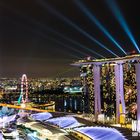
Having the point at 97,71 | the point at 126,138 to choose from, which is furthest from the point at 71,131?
the point at 97,71

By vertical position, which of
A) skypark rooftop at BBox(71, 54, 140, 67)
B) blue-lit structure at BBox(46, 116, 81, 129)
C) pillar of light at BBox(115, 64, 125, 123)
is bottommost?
blue-lit structure at BBox(46, 116, 81, 129)

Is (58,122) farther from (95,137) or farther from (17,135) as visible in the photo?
(95,137)

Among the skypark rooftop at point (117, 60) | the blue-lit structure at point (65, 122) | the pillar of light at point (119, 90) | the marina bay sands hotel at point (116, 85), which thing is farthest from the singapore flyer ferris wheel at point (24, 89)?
the blue-lit structure at point (65, 122)

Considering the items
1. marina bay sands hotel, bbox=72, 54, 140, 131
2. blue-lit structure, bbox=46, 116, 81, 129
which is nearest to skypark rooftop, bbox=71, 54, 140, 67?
marina bay sands hotel, bbox=72, 54, 140, 131

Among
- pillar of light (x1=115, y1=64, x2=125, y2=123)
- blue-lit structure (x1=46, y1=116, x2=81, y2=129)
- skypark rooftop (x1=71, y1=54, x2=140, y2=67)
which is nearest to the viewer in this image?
blue-lit structure (x1=46, y1=116, x2=81, y2=129)

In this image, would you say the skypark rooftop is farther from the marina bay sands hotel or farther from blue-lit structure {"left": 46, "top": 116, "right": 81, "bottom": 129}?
blue-lit structure {"left": 46, "top": 116, "right": 81, "bottom": 129}

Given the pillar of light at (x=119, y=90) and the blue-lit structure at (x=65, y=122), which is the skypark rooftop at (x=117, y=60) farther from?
the blue-lit structure at (x=65, y=122)

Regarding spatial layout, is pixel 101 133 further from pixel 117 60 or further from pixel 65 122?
pixel 117 60
